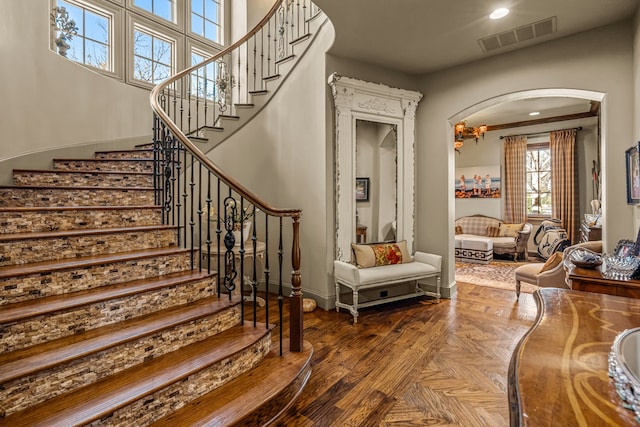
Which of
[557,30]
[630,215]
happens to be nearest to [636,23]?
[557,30]

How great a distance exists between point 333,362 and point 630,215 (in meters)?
2.90

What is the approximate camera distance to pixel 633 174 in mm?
2586

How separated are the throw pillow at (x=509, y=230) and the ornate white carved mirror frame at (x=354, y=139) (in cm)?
378

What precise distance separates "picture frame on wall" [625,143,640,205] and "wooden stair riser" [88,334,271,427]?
3099mm

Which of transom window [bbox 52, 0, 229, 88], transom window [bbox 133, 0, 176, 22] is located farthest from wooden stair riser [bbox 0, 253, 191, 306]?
transom window [bbox 133, 0, 176, 22]

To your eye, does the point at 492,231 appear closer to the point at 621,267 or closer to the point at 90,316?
the point at 621,267

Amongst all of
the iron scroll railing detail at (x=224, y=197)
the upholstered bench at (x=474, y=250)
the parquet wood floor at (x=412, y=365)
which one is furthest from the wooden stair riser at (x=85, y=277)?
the upholstered bench at (x=474, y=250)

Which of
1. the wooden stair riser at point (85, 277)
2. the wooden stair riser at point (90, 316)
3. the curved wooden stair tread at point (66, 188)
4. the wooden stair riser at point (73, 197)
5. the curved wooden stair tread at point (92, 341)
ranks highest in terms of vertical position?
the curved wooden stair tread at point (66, 188)

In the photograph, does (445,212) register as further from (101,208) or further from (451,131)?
(101,208)

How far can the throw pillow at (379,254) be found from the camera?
365 cm

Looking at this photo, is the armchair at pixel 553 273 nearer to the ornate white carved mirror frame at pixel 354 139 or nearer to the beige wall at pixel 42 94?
the ornate white carved mirror frame at pixel 354 139

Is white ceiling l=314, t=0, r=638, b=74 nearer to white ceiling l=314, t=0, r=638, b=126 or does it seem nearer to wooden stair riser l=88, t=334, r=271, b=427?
white ceiling l=314, t=0, r=638, b=126

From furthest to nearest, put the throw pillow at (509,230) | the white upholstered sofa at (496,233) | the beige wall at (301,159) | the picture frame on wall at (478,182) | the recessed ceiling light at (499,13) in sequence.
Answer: the picture frame on wall at (478,182)
the throw pillow at (509,230)
the white upholstered sofa at (496,233)
the beige wall at (301,159)
the recessed ceiling light at (499,13)

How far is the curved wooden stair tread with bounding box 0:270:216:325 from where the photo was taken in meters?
1.63
